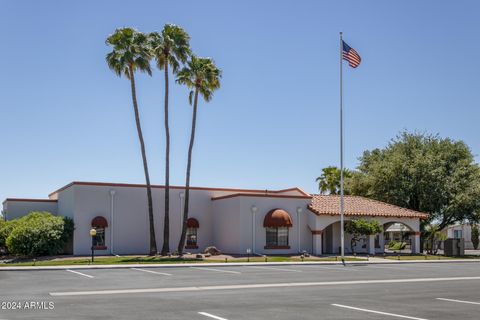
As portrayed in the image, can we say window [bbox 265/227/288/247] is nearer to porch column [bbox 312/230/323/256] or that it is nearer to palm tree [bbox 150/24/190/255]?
porch column [bbox 312/230/323/256]

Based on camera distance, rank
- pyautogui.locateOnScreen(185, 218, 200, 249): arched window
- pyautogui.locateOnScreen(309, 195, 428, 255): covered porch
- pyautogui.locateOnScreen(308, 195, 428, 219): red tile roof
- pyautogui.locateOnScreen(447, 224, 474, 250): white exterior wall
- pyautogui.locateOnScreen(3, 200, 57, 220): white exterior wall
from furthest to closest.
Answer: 1. pyautogui.locateOnScreen(447, 224, 474, 250): white exterior wall
2. pyautogui.locateOnScreen(3, 200, 57, 220): white exterior wall
3. pyautogui.locateOnScreen(185, 218, 200, 249): arched window
4. pyautogui.locateOnScreen(308, 195, 428, 219): red tile roof
5. pyautogui.locateOnScreen(309, 195, 428, 255): covered porch

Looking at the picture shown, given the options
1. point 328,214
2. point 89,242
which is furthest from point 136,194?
point 328,214

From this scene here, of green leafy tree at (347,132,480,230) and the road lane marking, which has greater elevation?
green leafy tree at (347,132,480,230)

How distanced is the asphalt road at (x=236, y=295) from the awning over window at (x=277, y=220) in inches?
531

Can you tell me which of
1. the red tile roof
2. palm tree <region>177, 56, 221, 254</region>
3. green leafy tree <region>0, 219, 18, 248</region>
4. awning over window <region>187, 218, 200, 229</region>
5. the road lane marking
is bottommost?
the road lane marking

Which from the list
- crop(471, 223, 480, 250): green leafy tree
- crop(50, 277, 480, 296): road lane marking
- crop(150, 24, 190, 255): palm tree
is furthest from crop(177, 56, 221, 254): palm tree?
crop(471, 223, 480, 250): green leafy tree

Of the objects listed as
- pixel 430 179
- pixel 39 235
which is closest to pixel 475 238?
pixel 430 179

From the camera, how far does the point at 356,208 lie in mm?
45062

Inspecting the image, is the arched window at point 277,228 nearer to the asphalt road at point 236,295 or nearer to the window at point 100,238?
the window at point 100,238

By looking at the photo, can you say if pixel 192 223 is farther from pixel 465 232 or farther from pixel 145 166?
pixel 465 232

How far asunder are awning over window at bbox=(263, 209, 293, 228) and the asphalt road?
1349 cm

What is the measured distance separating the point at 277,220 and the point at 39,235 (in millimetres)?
16200

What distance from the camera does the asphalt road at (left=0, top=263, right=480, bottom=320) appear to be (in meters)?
13.9

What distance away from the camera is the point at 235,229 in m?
42.1
